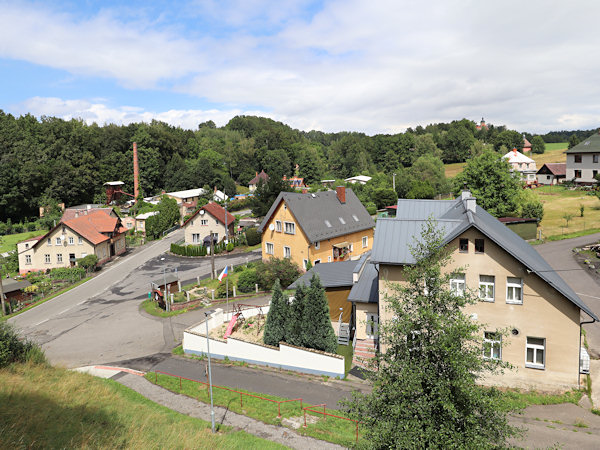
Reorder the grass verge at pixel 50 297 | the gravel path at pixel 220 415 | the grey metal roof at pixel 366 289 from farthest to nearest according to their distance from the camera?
the grass verge at pixel 50 297 < the grey metal roof at pixel 366 289 < the gravel path at pixel 220 415

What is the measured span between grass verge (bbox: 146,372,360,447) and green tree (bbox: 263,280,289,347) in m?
3.95

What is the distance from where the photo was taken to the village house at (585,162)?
251ft

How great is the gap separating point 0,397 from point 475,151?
424 ft

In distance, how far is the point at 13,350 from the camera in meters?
20.9

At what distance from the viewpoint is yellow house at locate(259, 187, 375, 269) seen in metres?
41.1

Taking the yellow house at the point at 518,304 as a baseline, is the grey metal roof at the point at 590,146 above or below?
above

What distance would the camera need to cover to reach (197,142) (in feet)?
420

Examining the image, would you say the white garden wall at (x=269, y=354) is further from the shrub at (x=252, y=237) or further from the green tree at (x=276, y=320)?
the shrub at (x=252, y=237)

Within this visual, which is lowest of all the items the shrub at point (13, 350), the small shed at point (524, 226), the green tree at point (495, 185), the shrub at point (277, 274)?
the shrub at point (13, 350)

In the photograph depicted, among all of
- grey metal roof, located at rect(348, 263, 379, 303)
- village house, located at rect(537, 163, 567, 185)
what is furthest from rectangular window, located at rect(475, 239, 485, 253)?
village house, located at rect(537, 163, 567, 185)

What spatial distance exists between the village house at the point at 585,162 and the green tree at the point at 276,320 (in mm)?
76825

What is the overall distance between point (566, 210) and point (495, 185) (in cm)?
1927

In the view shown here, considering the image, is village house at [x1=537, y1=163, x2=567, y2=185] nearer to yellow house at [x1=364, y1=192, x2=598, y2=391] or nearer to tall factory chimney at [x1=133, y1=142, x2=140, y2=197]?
yellow house at [x1=364, y1=192, x2=598, y2=391]

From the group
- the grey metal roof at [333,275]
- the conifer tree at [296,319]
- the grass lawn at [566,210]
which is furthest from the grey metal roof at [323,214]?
the grass lawn at [566,210]
